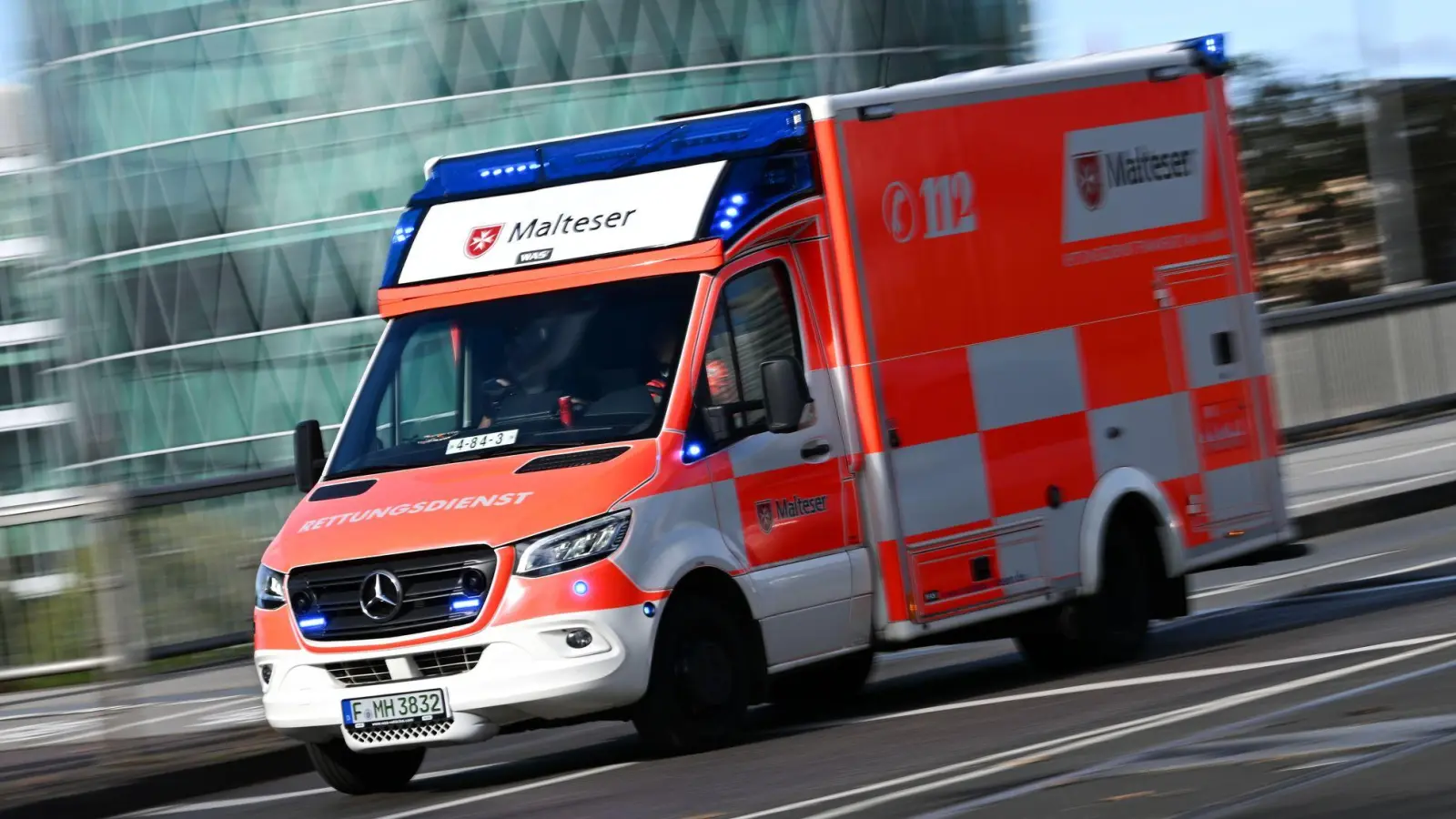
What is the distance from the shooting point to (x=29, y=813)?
33.2 ft

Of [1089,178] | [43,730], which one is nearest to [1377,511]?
[1089,178]

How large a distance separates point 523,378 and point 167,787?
109 inches

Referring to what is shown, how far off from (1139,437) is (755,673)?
9.87 ft

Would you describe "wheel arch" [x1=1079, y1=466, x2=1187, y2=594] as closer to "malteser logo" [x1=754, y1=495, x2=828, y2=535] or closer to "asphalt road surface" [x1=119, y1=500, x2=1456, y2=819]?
"asphalt road surface" [x1=119, y1=500, x2=1456, y2=819]

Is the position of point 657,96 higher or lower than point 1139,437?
higher

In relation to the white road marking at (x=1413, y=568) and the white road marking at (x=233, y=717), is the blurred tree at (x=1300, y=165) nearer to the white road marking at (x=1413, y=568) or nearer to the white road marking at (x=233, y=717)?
the white road marking at (x=1413, y=568)

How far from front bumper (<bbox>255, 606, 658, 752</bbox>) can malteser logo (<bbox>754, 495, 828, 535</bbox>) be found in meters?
0.85

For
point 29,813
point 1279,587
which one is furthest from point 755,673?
point 1279,587

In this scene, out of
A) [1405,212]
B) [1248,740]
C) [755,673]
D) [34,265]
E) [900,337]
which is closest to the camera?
[1248,740]

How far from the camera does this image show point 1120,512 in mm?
11797

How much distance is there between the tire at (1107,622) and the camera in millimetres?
11508

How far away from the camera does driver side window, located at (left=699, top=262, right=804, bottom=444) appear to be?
9766 mm

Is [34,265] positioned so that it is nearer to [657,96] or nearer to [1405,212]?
[1405,212]

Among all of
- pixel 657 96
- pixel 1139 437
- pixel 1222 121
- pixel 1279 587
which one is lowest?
pixel 1279 587
